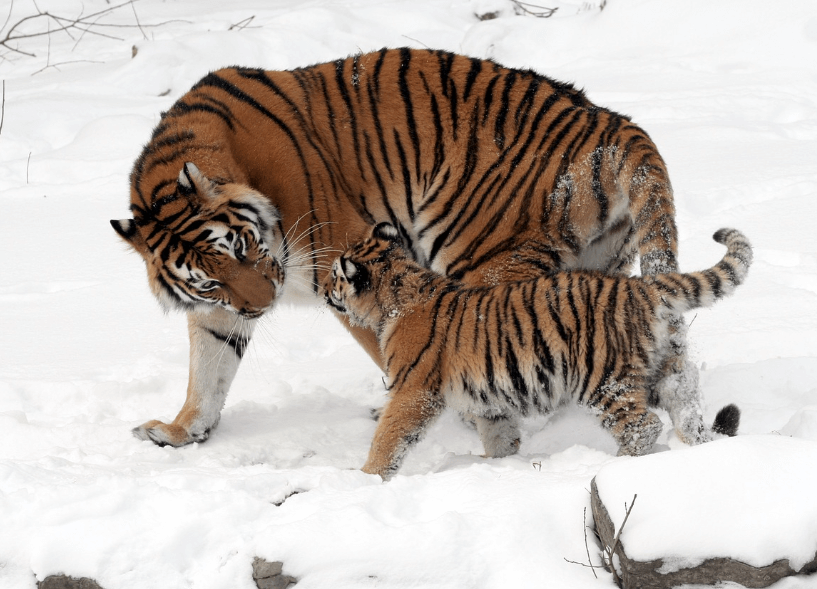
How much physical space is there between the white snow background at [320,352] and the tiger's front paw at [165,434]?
81 mm

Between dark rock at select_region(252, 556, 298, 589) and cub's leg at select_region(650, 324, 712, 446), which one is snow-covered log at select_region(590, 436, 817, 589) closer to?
dark rock at select_region(252, 556, 298, 589)

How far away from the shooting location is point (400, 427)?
3.30m

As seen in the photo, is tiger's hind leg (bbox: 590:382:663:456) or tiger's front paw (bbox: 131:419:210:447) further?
tiger's front paw (bbox: 131:419:210:447)

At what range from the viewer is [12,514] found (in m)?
2.48

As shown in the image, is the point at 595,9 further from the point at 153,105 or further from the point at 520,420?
the point at 520,420

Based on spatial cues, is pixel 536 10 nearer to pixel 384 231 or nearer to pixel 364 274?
pixel 384 231

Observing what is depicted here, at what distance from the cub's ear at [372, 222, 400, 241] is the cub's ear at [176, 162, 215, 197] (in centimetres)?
68

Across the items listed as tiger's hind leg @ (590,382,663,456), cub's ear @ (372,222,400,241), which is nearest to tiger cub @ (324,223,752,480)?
tiger's hind leg @ (590,382,663,456)

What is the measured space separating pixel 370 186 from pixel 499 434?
121 centimetres

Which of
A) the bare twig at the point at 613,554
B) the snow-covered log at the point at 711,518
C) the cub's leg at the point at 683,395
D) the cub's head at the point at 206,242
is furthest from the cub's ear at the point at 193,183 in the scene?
the bare twig at the point at 613,554

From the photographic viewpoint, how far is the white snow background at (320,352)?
2.32m

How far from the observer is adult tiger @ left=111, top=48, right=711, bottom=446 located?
3.50 m

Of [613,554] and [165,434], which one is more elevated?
[613,554]

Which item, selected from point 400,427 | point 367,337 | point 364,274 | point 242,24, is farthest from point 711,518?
point 242,24
